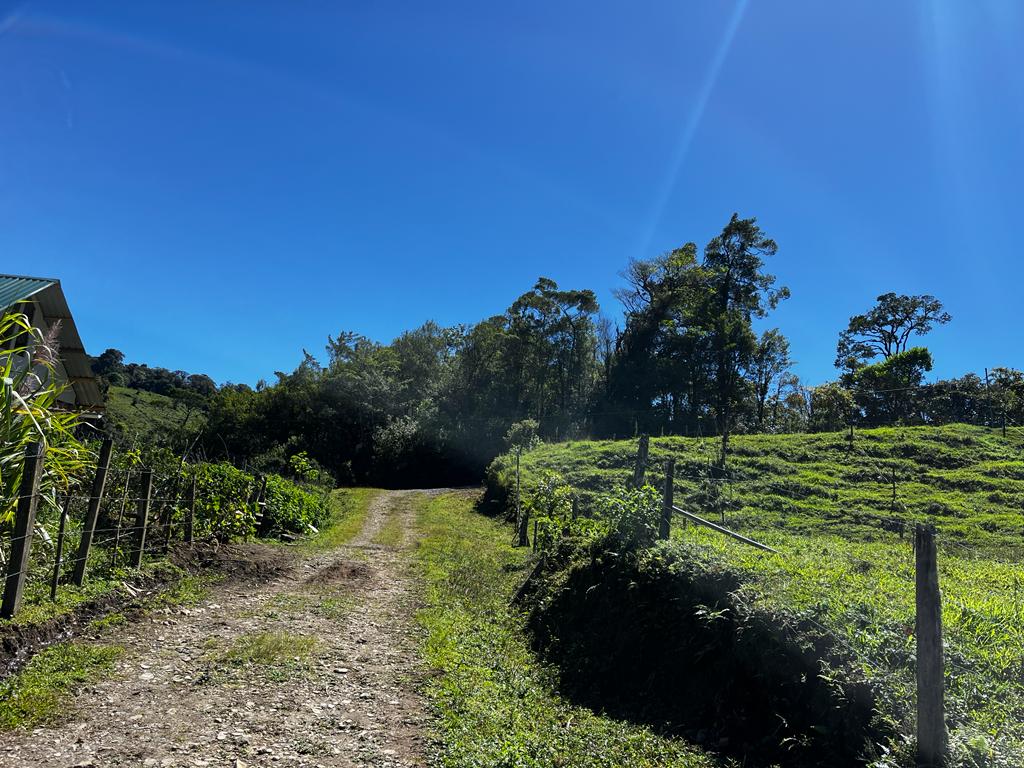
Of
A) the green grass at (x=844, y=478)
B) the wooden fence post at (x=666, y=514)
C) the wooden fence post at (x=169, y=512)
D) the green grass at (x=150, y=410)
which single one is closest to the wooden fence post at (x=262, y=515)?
the wooden fence post at (x=169, y=512)

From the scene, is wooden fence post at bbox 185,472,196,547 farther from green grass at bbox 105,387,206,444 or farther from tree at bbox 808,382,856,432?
tree at bbox 808,382,856,432

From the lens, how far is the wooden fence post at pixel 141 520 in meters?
8.54

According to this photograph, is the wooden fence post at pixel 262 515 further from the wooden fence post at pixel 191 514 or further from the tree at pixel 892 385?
the tree at pixel 892 385

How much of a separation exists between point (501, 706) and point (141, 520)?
6506 mm

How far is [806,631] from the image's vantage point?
495cm

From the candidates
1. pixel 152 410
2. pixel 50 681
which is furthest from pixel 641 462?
pixel 152 410

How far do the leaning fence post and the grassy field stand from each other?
6.90 metres

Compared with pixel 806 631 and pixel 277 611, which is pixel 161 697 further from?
pixel 806 631

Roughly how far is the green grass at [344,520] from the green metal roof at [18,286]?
831cm

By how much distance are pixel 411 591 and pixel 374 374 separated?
119 feet

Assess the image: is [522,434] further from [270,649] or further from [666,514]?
[270,649]

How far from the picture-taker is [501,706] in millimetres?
5434

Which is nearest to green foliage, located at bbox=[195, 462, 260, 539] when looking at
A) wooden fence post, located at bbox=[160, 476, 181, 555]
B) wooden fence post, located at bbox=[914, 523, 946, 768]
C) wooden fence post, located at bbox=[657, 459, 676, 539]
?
wooden fence post, located at bbox=[160, 476, 181, 555]

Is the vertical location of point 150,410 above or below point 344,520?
above
